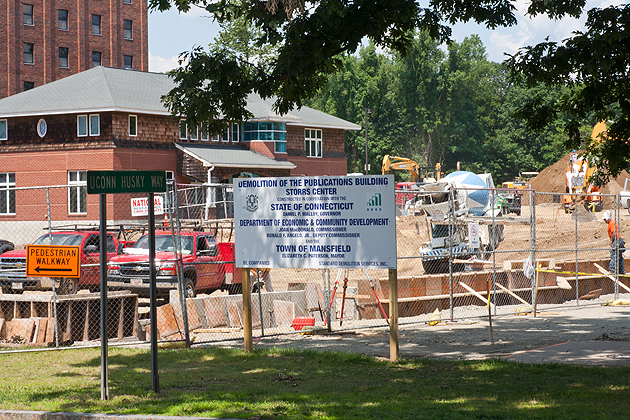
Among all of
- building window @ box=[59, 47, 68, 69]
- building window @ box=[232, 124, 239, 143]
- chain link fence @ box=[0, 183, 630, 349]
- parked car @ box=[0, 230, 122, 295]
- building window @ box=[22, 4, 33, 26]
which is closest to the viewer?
chain link fence @ box=[0, 183, 630, 349]

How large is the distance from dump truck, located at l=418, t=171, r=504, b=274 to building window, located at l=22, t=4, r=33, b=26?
42.3m

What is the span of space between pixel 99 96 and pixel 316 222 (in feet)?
105

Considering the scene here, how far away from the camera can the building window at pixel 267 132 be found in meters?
46.4

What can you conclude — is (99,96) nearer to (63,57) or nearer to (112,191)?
(63,57)

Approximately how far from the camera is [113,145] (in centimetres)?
3900

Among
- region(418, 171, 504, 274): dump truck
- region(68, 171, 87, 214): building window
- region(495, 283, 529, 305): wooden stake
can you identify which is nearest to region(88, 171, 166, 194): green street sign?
region(418, 171, 504, 274): dump truck

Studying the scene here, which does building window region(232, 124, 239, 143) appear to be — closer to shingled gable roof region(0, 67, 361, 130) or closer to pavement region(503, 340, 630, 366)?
shingled gable roof region(0, 67, 361, 130)

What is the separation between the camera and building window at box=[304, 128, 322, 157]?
51250 millimetres

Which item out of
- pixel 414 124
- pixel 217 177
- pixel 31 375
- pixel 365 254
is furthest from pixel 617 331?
pixel 414 124

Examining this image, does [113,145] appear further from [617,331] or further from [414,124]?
[414,124]

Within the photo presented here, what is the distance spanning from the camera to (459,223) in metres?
25.5

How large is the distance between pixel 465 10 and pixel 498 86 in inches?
4308

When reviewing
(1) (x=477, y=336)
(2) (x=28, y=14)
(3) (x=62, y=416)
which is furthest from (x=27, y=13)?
(3) (x=62, y=416)

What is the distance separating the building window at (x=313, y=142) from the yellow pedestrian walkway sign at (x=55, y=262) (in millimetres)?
40134
